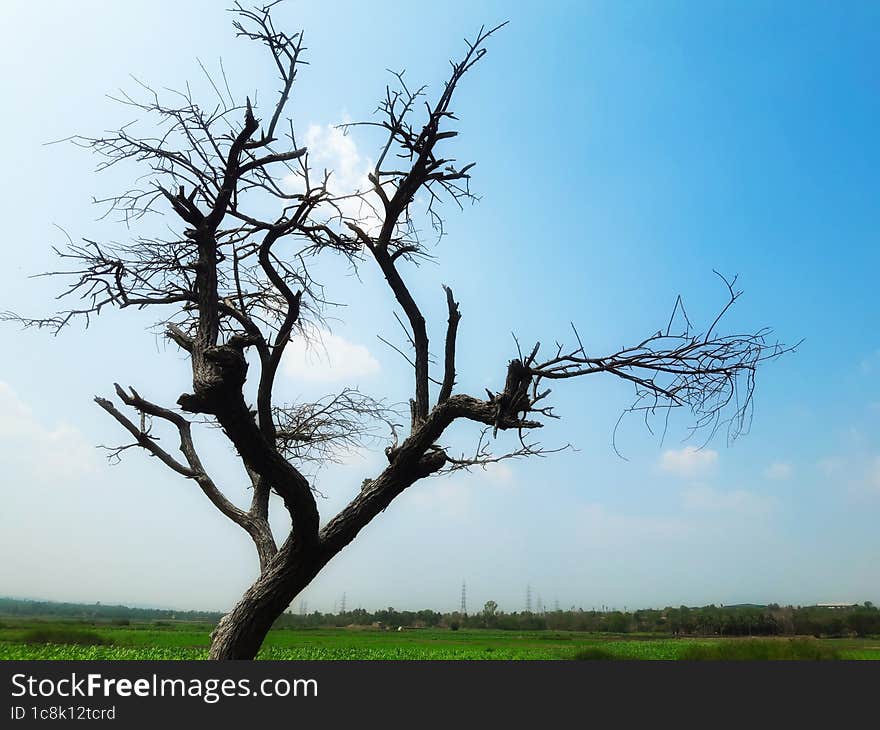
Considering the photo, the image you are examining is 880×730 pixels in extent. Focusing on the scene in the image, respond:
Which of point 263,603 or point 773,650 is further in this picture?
point 773,650

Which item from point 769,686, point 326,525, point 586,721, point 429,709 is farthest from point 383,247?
point 769,686

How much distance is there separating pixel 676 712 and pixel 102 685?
377 cm

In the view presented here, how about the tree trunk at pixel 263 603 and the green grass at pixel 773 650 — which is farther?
the green grass at pixel 773 650

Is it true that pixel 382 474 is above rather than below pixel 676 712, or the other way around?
above

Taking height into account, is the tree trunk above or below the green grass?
above

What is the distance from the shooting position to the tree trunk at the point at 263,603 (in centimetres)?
471

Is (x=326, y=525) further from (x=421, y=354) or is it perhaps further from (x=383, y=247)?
(x=383, y=247)

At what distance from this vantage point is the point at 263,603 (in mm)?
4758

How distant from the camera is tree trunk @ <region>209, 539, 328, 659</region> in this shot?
471 centimetres

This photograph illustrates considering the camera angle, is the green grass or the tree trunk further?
the green grass

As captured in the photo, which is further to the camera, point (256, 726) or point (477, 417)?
point (477, 417)

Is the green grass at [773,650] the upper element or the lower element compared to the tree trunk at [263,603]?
lower

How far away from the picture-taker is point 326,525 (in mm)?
4887

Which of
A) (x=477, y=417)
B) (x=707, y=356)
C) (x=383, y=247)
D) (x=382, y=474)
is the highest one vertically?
(x=383, y=247)
